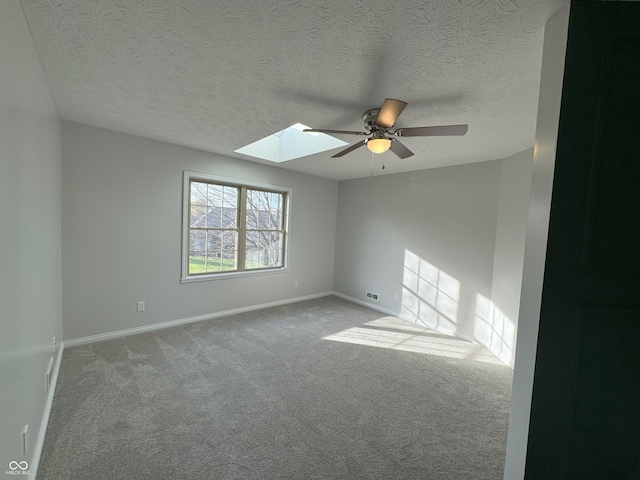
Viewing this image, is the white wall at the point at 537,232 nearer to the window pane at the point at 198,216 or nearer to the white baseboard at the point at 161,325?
the white baseboard at the point at 161,325

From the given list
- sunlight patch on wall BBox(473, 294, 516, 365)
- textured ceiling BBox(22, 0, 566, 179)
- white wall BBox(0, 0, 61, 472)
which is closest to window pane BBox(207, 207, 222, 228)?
textured ceiling BBox(22, 0, 566, 179)

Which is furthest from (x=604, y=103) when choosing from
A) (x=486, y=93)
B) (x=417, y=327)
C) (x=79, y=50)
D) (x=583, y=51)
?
(x=417, y=327)

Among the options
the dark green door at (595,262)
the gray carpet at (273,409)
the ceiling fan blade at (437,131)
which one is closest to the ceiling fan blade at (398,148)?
the ceiling fan blade at (437,131)

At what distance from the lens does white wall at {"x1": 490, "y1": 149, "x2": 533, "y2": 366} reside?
9.55 feet

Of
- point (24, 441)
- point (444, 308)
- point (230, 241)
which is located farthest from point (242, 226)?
point (444, 308)

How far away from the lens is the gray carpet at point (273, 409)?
1.58 metres

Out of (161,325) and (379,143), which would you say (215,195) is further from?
(379,143)

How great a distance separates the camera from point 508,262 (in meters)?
3.11

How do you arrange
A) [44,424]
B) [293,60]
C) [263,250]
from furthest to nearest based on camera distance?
[263,250] < [44,424] < [293,60]

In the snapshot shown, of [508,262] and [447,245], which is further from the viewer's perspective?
[447,245]

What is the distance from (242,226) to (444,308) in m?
3.45

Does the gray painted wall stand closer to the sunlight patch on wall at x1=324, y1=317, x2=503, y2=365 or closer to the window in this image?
the sunlight patch on wall at x1=324, y1=317, x2=503, y2=365

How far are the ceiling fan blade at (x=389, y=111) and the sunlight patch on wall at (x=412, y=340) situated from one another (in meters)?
2.62

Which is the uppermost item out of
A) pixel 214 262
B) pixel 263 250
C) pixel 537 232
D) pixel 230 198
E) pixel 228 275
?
pixel 230 198
